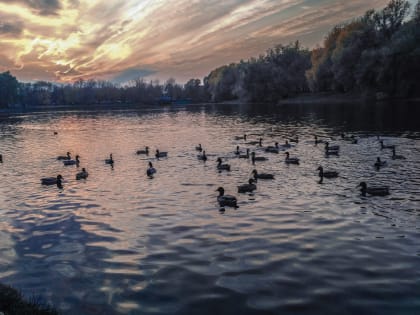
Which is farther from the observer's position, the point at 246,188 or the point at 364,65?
the point at 364,65

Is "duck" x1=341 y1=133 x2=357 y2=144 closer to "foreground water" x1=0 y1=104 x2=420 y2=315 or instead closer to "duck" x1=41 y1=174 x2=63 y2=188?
"foreground water" x1=0 y1=104 x2=420 y2=315

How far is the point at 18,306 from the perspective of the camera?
1004 cm

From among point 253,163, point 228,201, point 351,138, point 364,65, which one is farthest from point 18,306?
point 364,65

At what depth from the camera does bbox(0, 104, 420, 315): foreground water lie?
11289 mm

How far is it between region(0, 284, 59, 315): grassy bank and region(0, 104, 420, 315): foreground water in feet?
2.85

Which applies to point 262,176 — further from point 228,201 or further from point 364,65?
point 364,65

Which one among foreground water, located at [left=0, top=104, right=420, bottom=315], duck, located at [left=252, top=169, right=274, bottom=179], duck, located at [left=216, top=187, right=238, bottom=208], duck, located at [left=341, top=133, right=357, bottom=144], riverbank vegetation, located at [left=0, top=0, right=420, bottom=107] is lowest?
foreground water, located at [left=0, top=104, right=420, bottom=315]

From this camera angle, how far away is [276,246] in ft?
48.5

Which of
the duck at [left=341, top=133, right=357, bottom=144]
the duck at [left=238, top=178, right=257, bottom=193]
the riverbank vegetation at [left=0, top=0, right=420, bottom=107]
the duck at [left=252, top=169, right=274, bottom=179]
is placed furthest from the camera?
the riverbank vegetation at [left=0, top=0, right=420, bottom=107]

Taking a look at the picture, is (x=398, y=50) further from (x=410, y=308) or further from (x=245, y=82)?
(x=410, y=308)


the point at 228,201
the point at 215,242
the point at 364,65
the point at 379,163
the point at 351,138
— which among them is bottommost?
the point at 215,242

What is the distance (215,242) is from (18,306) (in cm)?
759

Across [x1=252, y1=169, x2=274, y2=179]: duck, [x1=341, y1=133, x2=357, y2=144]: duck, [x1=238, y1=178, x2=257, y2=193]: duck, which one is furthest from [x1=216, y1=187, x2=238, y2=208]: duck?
[x1=341, y1=133, x2=357, y2=144]: duck

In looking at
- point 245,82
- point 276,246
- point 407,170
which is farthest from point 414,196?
point 245,82
